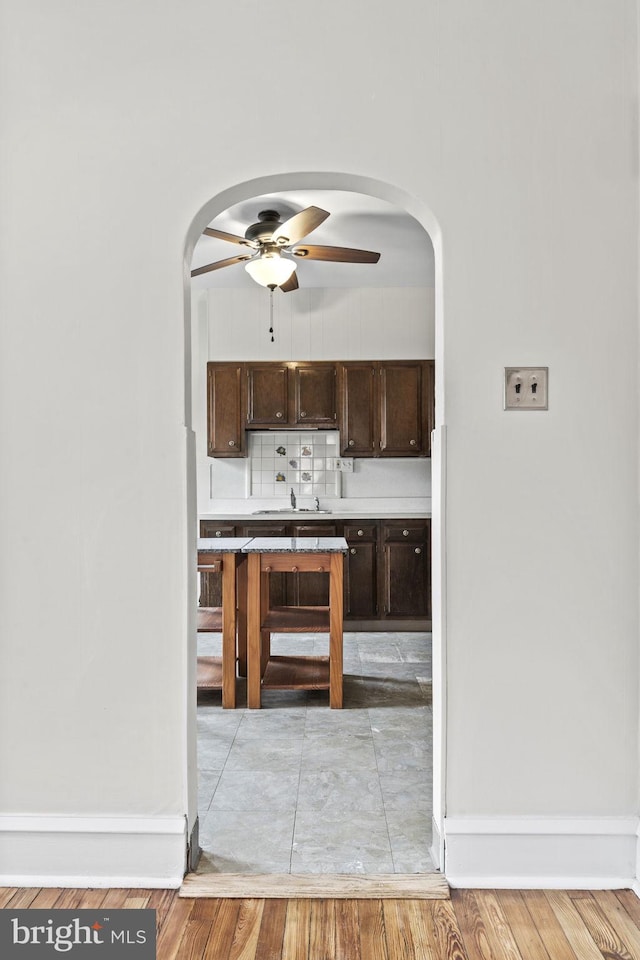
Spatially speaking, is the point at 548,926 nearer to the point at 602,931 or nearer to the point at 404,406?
the point at 602,931

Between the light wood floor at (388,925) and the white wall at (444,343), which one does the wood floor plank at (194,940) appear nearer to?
the light wood floor at (388,925)

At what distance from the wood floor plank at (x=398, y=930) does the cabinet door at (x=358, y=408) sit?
3.91 m

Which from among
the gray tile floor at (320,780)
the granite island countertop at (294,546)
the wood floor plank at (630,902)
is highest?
the granite island countertop at (294,546)

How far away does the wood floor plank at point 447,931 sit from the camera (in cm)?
151

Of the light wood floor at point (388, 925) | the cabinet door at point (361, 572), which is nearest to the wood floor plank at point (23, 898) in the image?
the light wood floor at point (388, 925)

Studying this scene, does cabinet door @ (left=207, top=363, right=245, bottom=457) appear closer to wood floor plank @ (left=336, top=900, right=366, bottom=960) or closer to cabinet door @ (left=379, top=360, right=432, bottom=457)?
cabinet door @ (left=379, top=360, right=432, bottom=457)

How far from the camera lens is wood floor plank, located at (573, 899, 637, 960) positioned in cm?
151

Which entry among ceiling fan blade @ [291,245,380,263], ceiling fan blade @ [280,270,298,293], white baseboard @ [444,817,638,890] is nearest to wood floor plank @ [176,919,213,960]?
white baseboard @ [444,817,638,890]

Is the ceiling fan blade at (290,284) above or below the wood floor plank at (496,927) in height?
above

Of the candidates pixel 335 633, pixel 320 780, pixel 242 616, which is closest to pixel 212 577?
pixel 242 616

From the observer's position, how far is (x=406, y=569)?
5.11 metres

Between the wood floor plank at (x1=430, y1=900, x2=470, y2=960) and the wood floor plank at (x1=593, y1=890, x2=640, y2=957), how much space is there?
0.41 meters

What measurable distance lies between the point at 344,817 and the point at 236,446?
144 inches

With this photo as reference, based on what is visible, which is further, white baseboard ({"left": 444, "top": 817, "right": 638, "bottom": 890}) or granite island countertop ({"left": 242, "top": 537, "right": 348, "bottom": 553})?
granite island countertop ({"left": 242, "top": 537, "right": 348, "bottom": 553})
